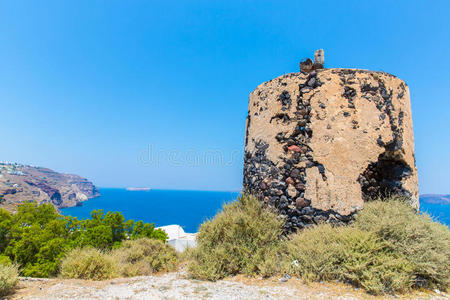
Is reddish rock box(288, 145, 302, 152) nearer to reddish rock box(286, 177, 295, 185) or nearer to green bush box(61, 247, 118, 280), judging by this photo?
reddish rock box(286, 177, 295, 185)

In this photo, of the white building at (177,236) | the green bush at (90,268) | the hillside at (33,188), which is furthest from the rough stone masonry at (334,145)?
the white building at (177,236)

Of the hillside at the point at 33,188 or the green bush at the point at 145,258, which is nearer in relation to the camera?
the green bush at the point at 145,258

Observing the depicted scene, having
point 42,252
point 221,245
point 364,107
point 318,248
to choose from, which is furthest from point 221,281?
point 42,252

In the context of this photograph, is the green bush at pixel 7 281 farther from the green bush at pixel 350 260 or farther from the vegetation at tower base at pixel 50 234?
the green bush at pixel 350 260

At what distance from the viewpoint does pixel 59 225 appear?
8234 mm

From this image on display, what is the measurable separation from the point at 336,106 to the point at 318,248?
3.00 m

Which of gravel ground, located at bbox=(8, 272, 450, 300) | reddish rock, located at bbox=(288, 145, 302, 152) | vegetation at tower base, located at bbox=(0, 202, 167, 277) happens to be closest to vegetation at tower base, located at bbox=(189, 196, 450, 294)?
gravel ground, located at bbox=(8, 272, 450, 300)

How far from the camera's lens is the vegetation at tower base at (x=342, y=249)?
3633mm

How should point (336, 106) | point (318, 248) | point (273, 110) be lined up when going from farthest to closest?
point (273, 110) < point (336, 106) < point (318, 248)

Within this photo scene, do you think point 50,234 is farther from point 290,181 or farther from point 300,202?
point 300,202

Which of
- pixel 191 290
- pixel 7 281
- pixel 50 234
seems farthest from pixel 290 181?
pixel 50 234

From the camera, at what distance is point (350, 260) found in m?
3.83

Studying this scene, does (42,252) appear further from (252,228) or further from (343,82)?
(343,82)

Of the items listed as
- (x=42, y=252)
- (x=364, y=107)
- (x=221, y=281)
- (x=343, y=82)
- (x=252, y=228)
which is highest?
(x=343, y=82)
